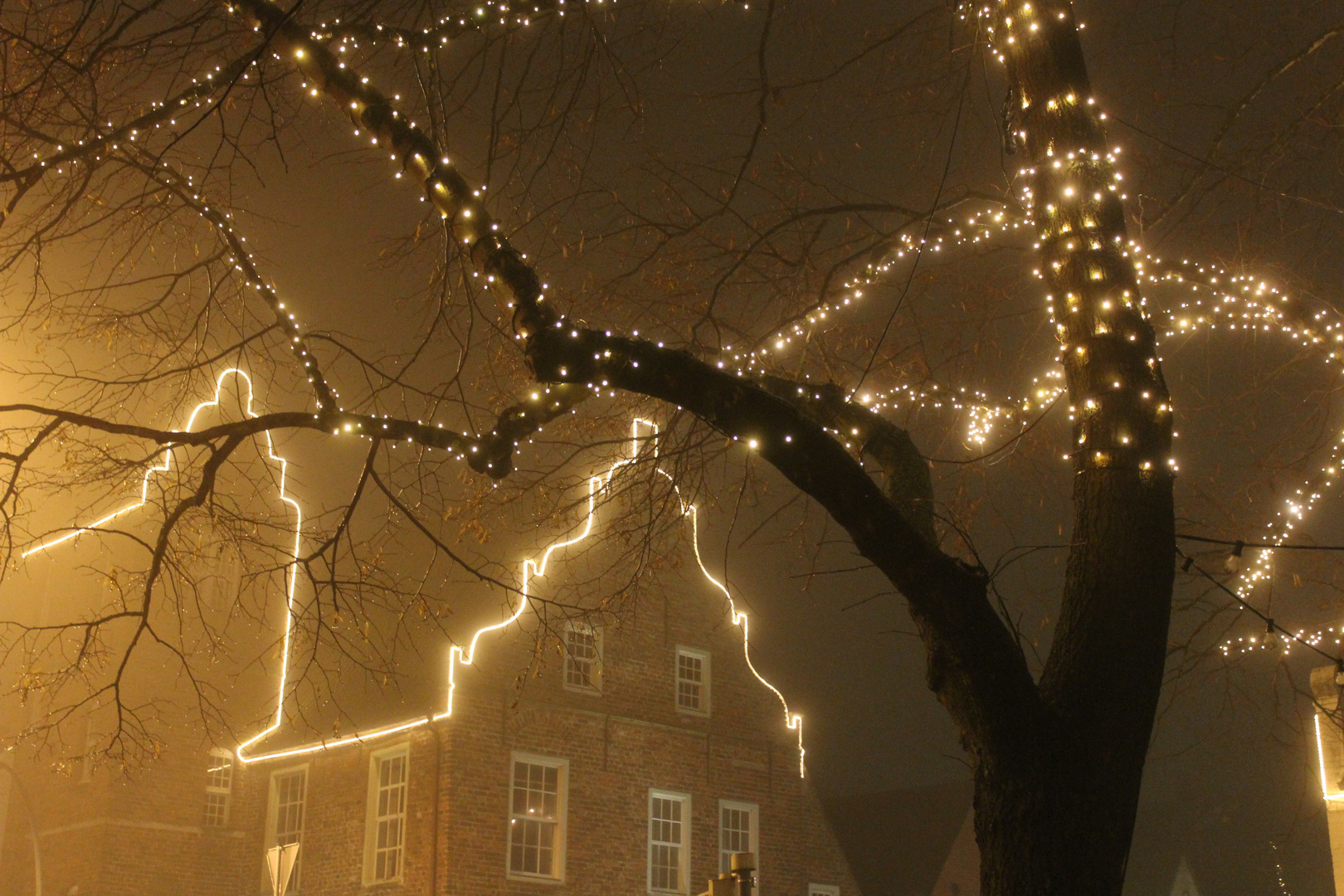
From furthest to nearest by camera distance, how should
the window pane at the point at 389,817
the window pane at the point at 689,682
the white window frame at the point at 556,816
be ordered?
the window pane at the point at 689,682 → the window pane at the point at 389,817 → the white window frame at the point at 556,816

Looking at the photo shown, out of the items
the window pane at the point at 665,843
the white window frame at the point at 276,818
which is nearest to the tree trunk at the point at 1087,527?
Result: the window pane at the point at 665,843

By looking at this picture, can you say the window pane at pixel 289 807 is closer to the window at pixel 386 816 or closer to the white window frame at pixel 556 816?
the window at pixel 386 816

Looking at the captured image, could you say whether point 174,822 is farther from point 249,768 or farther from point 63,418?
point 63,418

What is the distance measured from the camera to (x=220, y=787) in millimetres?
24859

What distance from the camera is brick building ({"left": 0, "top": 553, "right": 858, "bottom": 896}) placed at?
60.4 feet

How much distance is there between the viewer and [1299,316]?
785 cm

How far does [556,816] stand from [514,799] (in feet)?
2.55

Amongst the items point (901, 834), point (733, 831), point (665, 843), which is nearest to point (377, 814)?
point (665, 843)

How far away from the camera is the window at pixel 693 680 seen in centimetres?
2156

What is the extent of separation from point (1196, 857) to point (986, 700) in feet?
142

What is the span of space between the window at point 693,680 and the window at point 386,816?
5.09 m

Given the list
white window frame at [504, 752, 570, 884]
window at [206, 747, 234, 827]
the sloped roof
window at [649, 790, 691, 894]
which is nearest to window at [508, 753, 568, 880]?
white window frame at [504, 752, 570, 884]

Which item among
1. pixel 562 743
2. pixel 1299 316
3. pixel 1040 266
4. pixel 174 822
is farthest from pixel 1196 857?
pixel 1040 266

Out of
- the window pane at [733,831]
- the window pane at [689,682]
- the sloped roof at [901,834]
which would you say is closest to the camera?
the window pane at [733,831]
